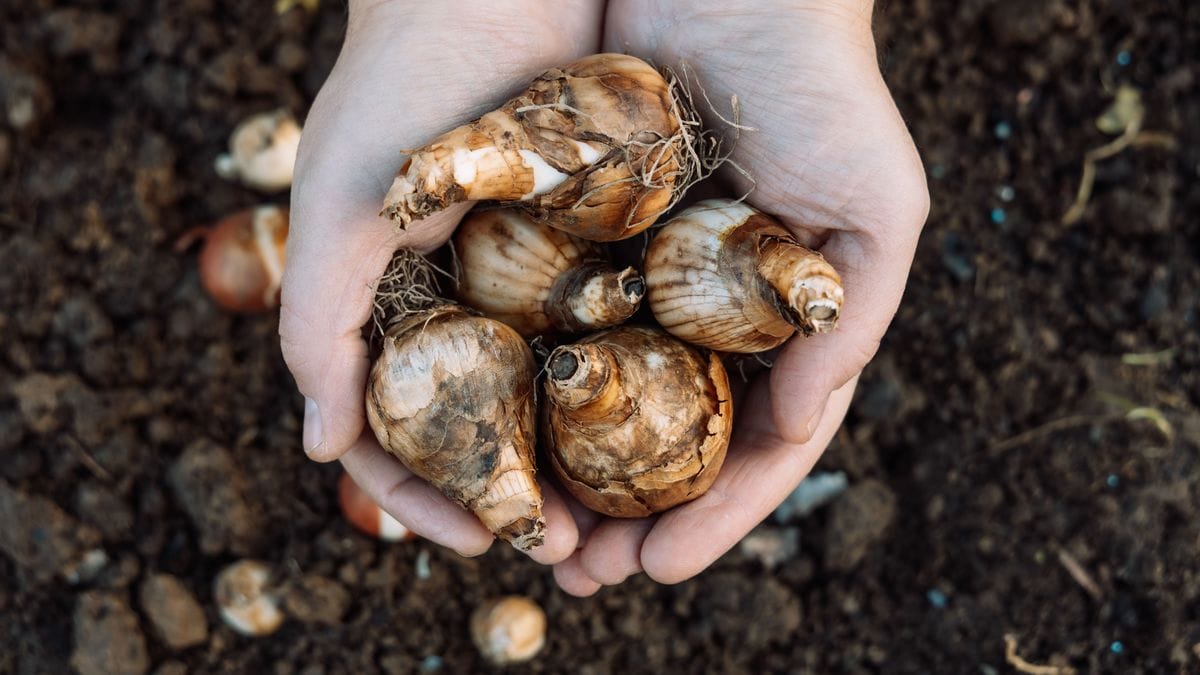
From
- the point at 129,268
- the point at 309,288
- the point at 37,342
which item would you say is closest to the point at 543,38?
the point at 309,288

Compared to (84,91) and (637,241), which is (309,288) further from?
(84,91)

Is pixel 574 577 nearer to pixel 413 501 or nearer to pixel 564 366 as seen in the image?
pixel 413 501

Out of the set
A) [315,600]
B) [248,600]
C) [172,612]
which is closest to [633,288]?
[315,600]

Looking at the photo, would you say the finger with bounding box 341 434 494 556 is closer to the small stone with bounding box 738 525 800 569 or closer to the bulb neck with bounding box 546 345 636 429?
the bulb neck with bounding box 546 345 636 429

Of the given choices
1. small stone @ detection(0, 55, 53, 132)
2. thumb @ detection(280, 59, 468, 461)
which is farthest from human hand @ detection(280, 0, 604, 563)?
small stone @ detection(0, 55, 53, 132)

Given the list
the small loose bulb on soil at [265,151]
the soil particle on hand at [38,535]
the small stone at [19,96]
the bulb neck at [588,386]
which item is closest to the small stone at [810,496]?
the bulb neck at [588,386]
